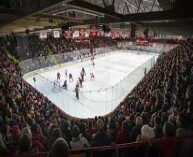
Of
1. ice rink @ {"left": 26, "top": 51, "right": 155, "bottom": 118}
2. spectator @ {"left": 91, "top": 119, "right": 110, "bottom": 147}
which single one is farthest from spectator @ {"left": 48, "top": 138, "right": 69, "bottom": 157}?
ice rink @ {"left": 26, "top": 51, "right": 155, "bottom": 118}

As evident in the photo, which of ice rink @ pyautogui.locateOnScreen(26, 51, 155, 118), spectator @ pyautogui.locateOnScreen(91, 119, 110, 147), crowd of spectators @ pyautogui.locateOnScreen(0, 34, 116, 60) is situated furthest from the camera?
crowd of spectators @ pyautogui.locateOnScreen(0, 34, 116, 60)

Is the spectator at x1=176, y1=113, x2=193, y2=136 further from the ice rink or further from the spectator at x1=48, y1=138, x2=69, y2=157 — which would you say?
the ice rink

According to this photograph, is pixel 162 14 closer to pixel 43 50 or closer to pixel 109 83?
pixel 109 83

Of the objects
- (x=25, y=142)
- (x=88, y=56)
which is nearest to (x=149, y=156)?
(x=25, y=142)

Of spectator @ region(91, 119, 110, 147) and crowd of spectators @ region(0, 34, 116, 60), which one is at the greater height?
crowd of spectators @ region(0, 34, 116, 60)

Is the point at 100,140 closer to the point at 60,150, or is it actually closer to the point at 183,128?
the point at 183,128

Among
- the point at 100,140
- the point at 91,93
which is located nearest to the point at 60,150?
the point at 100,140

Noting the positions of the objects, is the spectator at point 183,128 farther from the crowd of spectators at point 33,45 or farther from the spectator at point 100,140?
the crowd of spectators at point 33,45

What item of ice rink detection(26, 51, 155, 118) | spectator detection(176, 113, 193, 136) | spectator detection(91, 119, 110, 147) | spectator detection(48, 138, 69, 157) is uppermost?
spectator detection(48, 138, 69, 157)

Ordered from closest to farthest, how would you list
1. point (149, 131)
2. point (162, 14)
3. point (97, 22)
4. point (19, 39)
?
point (149, 131), point (162, 14), point (97, 22), point (19, 39)

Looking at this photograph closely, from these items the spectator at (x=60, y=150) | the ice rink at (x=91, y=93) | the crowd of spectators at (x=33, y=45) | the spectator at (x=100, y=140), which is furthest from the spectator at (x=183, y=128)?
the crowd of spectators at (x=33, y=45)

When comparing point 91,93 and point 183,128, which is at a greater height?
point 183,128

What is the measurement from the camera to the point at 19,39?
2719 cm

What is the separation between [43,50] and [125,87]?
54.4 feet
